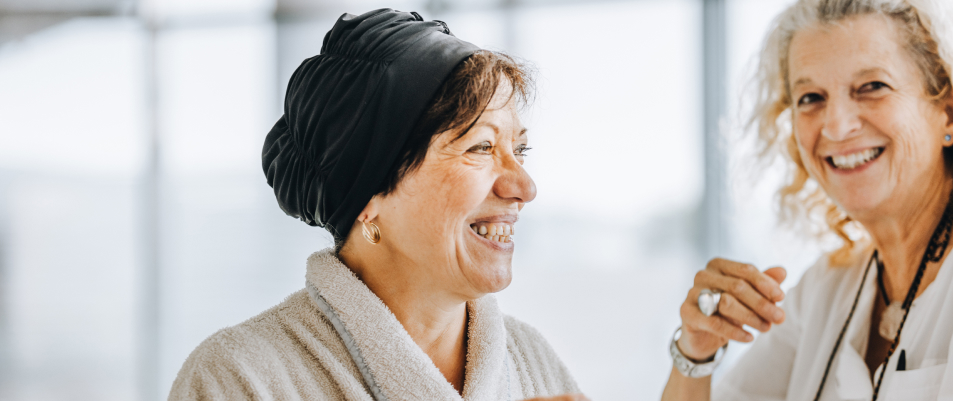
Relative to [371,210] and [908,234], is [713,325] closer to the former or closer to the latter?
[908,234]

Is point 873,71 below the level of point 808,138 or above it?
above

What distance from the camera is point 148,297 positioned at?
12.3 ft

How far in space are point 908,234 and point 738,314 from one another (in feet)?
1.77

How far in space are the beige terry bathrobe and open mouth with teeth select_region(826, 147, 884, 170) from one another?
0.88 meters

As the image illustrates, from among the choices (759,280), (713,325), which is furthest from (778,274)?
(713,325)

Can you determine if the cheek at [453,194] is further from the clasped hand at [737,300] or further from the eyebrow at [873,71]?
the eyebrow at [873,71]

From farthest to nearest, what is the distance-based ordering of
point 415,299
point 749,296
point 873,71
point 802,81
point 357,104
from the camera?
→ point 802,81 → point 873,71 → point 749,296 → point 415,299 → point 357,104

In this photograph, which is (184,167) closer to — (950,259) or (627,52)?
(627,52)

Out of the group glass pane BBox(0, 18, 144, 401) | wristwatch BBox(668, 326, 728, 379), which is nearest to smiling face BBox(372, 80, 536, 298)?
wristwatch BBox(668, 326, 728, 379)

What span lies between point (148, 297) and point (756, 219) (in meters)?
3.44

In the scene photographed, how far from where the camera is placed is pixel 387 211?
0.93m

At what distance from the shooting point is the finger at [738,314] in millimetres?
1128

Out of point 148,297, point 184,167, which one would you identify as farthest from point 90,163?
point 148,297

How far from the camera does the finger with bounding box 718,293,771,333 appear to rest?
1.13 m
